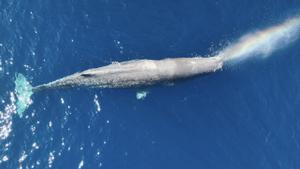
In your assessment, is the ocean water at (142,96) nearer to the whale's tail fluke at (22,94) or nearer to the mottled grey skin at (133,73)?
the whale's tail fluke at (22,94)

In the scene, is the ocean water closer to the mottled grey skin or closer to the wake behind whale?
the wake behind whale

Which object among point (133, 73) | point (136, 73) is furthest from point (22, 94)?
point (136, 73)

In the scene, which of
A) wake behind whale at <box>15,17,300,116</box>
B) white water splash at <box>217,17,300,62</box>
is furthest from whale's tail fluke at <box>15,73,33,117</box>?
white water splash at <box>217,17,300,62</box>

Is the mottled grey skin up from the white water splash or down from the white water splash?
down

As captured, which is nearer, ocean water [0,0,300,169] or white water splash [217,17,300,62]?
ocean water [0,0,300,169]

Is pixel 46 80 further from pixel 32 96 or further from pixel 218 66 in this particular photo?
pixel 218 66

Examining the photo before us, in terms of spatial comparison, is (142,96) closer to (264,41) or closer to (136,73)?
(136,73)
